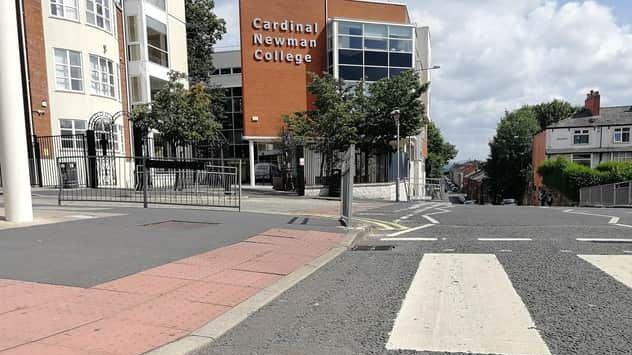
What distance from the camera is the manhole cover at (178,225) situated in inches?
351

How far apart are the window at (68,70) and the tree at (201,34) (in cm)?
1793

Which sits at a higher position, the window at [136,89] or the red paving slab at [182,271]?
the window at [136,89]

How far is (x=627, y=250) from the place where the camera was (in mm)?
7191

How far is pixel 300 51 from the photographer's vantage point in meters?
35.5

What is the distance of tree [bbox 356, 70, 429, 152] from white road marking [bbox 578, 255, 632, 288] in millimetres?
17180

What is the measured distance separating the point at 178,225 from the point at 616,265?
7786 mm

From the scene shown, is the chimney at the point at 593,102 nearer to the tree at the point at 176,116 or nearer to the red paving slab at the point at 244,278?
the tree at the point at 176,116

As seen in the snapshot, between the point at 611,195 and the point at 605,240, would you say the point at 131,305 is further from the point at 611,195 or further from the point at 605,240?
the point at 611,195

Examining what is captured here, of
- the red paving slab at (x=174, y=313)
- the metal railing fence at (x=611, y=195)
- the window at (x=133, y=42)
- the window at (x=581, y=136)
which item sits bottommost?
the metal railing fence at (x=611, y=195)

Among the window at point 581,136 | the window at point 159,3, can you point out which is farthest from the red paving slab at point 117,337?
the window at point 581,136

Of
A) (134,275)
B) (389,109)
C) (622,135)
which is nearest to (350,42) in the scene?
(389,109)

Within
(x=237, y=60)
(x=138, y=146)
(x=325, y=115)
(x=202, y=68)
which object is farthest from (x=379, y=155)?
(x=237, y=60)

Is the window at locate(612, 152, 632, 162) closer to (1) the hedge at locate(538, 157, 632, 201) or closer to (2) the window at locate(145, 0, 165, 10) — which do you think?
(1) the hedge at locate(538, 157, 632, 201)

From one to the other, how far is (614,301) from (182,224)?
304 inches
